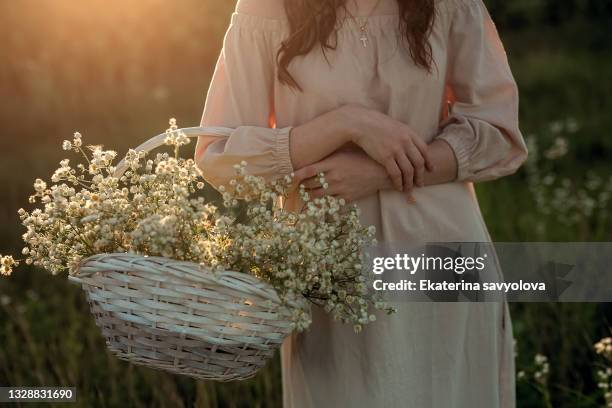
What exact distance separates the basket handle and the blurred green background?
1.25 meters

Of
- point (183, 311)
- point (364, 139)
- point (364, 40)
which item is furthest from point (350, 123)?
point (183, 311)

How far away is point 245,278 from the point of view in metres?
1.72

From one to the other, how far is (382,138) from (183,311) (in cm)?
65

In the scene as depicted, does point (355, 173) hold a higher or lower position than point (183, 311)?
higher

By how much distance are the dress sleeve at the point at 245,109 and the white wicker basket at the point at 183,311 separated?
0.43 meters

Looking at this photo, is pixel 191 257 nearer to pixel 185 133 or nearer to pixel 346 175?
pixel 185 133

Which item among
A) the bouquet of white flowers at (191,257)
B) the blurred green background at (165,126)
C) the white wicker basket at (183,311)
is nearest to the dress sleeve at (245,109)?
the bouquet of white flowers at (191,257)

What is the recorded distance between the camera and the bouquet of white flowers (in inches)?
67.7

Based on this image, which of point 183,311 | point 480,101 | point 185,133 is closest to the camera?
point 183,311

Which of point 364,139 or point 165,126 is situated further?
point 165,126

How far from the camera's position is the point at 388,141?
207 cm

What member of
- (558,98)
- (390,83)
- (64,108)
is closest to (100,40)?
(64,108)

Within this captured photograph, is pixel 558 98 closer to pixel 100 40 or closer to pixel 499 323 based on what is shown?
pixel 100 40

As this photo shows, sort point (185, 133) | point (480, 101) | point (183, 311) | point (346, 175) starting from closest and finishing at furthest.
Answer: point (183, 311) < point (185, 133) < point (346, 175) < point (480, 101)
